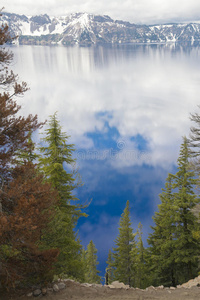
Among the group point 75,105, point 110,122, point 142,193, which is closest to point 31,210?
point 142,193

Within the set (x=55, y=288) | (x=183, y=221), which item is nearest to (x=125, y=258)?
(x=183, y=221)

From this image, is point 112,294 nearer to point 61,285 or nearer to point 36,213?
point 61,285

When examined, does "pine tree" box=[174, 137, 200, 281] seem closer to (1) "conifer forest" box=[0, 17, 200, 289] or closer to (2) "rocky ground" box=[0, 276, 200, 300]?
(1) "conifer forest" box=[0, 17, 200, 289]

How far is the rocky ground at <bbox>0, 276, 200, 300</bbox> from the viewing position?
8633mm

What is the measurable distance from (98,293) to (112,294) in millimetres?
578

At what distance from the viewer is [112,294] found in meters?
9.42

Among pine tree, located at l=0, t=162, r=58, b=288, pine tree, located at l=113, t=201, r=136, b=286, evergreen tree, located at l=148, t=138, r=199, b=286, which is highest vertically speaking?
pine tree, located at l=0, t=162, r=58, b=288

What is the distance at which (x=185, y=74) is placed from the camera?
567 ft

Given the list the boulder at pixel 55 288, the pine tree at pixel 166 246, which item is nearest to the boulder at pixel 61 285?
the boulder at pixel 55 288

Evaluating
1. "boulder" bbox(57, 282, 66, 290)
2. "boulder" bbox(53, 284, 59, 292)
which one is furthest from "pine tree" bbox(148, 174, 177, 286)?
"boulder" bbox(53, 284, 59, 292)

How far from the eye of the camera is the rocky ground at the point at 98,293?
8.63 metres

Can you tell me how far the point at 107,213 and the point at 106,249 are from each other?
8.82m

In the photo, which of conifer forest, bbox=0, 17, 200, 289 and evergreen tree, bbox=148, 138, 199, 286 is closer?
conifer forest, bbox=0, 17, 200, 289

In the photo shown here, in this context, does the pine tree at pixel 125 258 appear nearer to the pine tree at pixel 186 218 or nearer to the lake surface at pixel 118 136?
the pine tree at pixel 186 218
